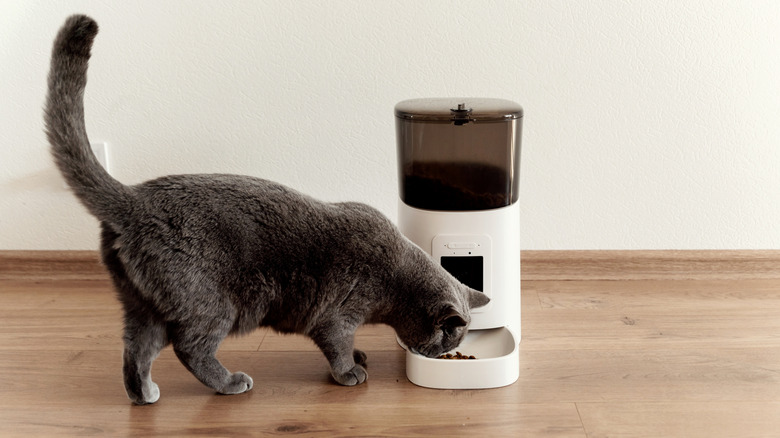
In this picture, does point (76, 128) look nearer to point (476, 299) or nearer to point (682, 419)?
point (476, 299)

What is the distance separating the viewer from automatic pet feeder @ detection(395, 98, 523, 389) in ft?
5.48

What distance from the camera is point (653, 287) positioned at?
209 cm

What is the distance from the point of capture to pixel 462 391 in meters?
1.54

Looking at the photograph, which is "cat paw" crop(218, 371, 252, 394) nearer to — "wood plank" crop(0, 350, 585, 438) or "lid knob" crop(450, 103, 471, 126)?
"wood plank" crop(0, 350, 585, 438)

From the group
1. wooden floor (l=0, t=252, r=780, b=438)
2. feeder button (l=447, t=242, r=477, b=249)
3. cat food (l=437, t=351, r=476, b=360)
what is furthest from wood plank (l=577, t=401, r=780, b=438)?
feeder button (l=447, t=242, r=477, b=249)

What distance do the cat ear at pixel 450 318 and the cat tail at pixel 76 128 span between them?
0.61 m

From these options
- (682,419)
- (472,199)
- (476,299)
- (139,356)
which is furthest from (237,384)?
(682,419)

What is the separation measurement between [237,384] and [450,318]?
0.43m

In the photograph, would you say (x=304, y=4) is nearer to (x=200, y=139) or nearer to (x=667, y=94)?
(x=200, y=139)

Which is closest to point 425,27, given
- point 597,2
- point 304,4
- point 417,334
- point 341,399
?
point 304,4

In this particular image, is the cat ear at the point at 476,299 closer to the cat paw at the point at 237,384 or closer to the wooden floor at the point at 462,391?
the wooden floor at the point at 462,391

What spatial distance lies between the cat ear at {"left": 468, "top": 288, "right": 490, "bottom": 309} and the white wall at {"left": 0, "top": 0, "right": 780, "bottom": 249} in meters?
0.50

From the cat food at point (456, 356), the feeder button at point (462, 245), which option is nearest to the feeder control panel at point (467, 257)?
the feeder button at point (462, 245)

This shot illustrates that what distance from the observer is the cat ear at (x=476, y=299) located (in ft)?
5.34
